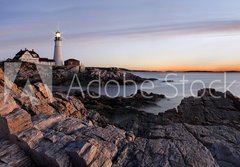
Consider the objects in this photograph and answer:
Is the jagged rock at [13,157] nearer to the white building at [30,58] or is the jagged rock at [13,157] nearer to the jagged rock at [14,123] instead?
the jagged rock at [14,123]

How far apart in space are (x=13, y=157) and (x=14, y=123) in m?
1.14

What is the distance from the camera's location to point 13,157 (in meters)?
8.05

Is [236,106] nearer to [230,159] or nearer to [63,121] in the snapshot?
[230,159]

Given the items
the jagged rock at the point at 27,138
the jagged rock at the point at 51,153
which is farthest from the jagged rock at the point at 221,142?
the jagged rock at the point at 27,138

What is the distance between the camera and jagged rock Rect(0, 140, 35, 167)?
7855 mm

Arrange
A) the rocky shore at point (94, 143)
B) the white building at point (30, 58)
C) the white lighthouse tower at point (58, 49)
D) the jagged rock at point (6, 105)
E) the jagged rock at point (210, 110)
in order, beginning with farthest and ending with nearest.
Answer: the white building at point (30, 58) → the white lighthouse tower at point (58, 49) → the jagged rock at point (210, 110) → the jagged rock at point (6, 105) → the rocky shore at point (94, 143)

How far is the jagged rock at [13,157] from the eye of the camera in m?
7.86

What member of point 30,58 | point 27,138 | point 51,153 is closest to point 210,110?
point 51,153

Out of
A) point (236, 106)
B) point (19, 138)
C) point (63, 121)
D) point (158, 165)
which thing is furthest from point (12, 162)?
point (236, 106)

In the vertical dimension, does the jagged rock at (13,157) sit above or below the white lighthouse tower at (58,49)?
below

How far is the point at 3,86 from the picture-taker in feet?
44.4

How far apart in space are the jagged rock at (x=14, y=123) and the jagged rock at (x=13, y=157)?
1.44ft

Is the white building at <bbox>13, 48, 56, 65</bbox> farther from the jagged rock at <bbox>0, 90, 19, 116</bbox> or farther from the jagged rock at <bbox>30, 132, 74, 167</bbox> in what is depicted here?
the jagged rock at <bbox>30, 132, 74, 167</bbox>

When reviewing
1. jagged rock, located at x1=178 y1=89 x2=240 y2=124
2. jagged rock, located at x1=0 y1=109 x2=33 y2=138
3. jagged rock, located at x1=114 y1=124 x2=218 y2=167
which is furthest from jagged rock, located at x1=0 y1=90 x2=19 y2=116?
jagged rock, located at x1=178 y1=89 x2=240 y2=124
